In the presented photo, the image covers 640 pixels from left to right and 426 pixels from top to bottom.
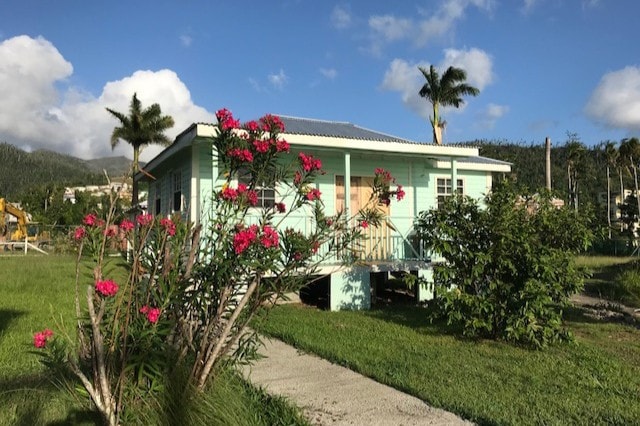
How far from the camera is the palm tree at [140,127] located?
35438 mm

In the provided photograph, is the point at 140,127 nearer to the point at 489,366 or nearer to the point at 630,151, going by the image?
the point at 489,366

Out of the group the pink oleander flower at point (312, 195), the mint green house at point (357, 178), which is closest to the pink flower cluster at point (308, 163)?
the pink oleander flower at point (312, 195)

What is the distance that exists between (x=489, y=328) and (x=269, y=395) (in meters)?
3.64

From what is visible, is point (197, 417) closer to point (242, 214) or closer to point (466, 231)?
point (242, 214)

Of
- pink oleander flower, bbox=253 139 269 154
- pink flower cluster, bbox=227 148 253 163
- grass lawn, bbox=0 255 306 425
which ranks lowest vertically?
grass lawn, bbox=0 255 306 425

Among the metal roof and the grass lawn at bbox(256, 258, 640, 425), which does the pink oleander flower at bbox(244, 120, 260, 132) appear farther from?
the metal roof

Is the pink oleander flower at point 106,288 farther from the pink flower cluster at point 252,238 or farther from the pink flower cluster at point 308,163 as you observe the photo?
the pink flower cluster at point 308,163

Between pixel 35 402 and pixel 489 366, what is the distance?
4559 millimetres

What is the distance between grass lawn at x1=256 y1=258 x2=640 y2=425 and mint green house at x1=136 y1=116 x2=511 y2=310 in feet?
5.06

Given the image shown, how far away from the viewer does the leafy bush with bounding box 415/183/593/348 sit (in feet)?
22.5

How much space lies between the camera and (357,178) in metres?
12.5

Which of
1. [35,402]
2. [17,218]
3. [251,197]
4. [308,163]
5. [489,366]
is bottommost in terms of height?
[489,366]

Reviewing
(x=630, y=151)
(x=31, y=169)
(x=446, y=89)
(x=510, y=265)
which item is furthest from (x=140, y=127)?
(x=31, y=169)

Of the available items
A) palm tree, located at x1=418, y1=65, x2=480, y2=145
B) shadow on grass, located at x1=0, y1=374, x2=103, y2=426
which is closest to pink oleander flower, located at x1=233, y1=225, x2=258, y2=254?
shadow on grass, located at x1=0, y1=374, x2=103, y2=426
